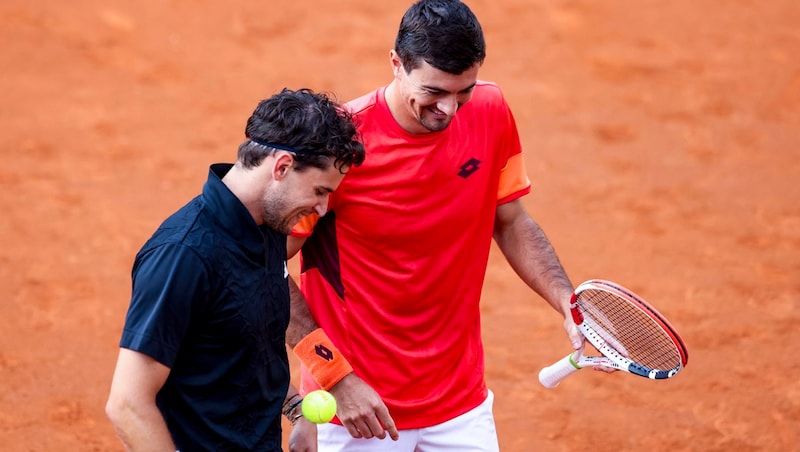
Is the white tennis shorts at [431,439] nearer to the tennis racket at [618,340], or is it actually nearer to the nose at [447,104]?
the tennis racket at [618,340]

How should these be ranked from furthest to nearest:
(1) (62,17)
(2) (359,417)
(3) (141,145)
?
(1) (62,17) < (3) (141,145) < (2) (359,417)

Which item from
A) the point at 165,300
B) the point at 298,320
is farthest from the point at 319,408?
the point at 165,300

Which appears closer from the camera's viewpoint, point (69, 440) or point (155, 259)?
point (155, 259)

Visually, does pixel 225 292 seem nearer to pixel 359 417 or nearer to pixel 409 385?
pixel 359 417

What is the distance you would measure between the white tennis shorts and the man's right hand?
30 centimetres

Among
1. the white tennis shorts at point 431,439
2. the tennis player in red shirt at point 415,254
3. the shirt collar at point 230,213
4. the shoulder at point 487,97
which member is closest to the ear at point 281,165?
the shirt collar at point 230,213

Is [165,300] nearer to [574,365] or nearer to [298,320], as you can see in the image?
[298,320]

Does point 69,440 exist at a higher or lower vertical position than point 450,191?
lower

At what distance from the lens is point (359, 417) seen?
409cm

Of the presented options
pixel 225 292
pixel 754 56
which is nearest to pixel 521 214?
pixel 225 292

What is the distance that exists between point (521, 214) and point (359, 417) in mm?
1106

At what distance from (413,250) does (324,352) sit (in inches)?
19.6

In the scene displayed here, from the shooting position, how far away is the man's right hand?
161 inches

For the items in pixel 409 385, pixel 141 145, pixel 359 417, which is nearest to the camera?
pixel 359 417
